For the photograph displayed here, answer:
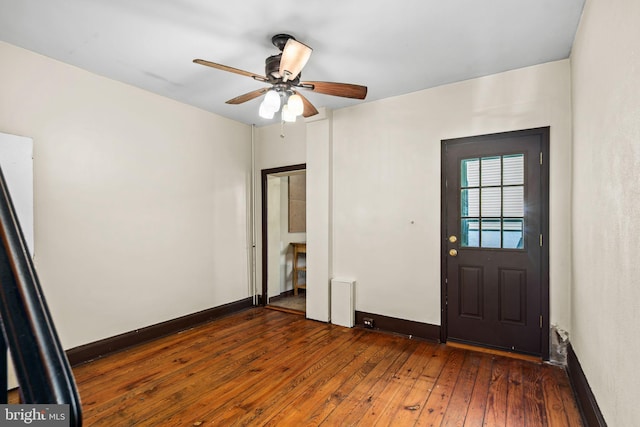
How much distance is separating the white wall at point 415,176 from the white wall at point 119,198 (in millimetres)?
1682

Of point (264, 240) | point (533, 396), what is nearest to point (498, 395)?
point (533, 396)

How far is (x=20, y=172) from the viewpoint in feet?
8.55

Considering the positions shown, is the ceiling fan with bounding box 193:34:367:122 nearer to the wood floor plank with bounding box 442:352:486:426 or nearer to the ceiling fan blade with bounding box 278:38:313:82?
the ceiling fan blade with bounding box 278:38:313:82

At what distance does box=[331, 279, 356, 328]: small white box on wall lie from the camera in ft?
13.0

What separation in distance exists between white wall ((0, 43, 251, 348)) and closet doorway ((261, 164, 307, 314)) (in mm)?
563

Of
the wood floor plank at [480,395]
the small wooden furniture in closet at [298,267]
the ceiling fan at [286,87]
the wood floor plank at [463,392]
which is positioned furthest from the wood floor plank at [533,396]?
the small wooden furniture in closet at [298,267]

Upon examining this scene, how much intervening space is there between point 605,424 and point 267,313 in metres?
3.68

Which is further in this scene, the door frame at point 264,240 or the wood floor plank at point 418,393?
the door frame at point 264,240

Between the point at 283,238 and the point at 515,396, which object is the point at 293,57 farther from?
the point at 283,238

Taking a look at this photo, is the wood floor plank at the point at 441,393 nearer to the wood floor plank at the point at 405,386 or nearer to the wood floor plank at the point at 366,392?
the wood floor plank at the point at 405,386

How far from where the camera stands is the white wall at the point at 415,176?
2920mm

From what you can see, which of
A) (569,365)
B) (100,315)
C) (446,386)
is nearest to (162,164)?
(100,315)

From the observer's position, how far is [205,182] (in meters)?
4.25

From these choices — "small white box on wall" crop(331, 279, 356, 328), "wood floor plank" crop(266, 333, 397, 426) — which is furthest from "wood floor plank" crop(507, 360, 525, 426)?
"small white box on wall" crop(331, 279, 356, 328)
